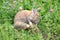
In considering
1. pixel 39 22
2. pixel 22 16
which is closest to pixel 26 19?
pixel 22 16

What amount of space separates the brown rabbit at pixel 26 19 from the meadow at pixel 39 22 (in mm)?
117

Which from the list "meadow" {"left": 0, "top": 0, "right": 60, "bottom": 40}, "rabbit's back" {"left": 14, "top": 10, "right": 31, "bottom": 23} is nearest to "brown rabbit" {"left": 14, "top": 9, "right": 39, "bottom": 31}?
"rabbit's back" {"left": 14, "top": 10, "right": 31, "bottom": 23}

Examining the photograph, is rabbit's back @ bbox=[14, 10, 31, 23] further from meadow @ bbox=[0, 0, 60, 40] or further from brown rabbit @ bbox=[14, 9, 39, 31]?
meadow @ bbox=[0, 0, 60, 40]

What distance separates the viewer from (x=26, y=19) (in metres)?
5.57

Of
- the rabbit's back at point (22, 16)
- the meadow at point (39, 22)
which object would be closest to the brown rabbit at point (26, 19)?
the rabbit's back at point (22, 16)

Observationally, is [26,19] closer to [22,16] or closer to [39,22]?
[22,16]

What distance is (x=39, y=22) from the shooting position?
18.7 feet

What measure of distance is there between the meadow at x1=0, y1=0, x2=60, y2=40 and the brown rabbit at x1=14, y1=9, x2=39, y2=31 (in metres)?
0.12

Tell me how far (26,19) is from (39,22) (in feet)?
1.05

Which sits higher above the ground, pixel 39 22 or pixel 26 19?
pixel 26 19

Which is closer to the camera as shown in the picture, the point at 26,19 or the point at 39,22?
the point at 26,19

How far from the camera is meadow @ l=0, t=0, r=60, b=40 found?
17.1ft

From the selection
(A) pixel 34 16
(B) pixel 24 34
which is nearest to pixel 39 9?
(A) pixel 34 16

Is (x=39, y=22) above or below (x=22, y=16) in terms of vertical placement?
below
